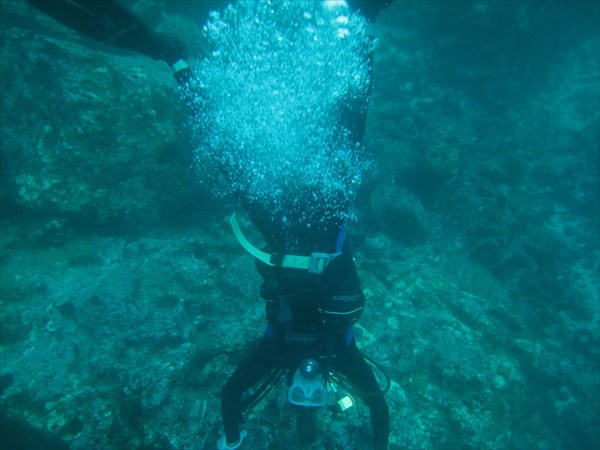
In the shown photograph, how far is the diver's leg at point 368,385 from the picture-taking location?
3041mm

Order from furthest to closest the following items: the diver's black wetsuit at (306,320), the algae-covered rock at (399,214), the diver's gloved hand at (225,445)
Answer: the algae-covered rock at (399,214), the diver's gloved hand at (225,445), the diver's black wetsuit at (306,320)

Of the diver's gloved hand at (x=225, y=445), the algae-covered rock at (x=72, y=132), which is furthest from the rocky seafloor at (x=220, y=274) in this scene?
the diver's gloved hand at (x=225, y=445)

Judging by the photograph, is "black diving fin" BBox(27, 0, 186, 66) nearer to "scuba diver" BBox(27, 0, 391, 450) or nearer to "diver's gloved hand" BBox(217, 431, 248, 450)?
"scuba diver" BBox(27, 0, 391, 450)

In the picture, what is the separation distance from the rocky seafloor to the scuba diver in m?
0.87

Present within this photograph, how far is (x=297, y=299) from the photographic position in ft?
9.07

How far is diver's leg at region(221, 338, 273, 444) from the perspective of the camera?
302 centimetres

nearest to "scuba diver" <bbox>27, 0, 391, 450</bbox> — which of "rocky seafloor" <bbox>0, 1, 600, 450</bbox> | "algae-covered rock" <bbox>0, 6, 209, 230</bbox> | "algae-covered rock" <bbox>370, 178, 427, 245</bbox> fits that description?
"rocky seafloor" <bbox>0, 1, 600, 450</bbox>

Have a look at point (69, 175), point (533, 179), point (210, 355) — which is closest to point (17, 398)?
point (210, 355)

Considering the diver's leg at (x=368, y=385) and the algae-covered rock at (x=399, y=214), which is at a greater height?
the algae-covered rock at (x=399, y=214)

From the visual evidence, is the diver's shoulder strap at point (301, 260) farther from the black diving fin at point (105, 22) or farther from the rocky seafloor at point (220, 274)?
the black diving fin at point (105, 22)

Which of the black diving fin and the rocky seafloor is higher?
the black diving fin

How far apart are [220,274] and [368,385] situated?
9.41ft

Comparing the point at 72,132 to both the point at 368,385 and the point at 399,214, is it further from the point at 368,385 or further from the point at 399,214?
the point at 399,214

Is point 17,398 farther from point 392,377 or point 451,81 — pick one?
point 451,81
